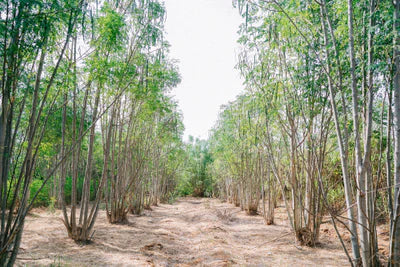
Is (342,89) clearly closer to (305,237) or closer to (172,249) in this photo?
(305,237)

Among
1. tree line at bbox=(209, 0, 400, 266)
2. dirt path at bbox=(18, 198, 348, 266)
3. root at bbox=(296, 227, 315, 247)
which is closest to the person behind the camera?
tree line at bbox=(209, 0, 400, 266)

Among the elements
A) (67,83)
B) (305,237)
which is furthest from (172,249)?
(67,83)

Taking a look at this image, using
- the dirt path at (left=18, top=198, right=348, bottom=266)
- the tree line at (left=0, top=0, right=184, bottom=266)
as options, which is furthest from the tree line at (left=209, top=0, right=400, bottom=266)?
the tree line at (left=0, top=0, right=184, bottom=266)

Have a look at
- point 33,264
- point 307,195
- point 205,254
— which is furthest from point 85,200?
point 307,195

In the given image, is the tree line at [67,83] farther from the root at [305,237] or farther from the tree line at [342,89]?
the root at [305,237]

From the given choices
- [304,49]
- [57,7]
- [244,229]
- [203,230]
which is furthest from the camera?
[244,229]

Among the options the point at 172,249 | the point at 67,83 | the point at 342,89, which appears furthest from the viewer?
the point at 172,249

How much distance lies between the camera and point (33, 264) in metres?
4.38

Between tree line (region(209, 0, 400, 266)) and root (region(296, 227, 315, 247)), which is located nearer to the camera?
tree line (region(209, 0, 400, 266))

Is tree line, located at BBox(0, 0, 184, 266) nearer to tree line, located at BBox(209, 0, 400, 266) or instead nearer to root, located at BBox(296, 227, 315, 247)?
tree line, located at BBox(209, 0, 400, 266)

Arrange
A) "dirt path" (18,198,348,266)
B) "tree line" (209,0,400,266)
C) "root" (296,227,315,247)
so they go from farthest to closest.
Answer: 1. "root" (296,227,315,247)
2. "dirt path" (18,198,348,266)
3. "tree line" (209,0,400,266)

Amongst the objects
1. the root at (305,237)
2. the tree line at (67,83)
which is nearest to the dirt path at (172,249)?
the root at (305,237)

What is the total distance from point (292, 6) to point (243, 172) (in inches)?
387

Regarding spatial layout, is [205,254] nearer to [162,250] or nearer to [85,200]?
[162,250]
